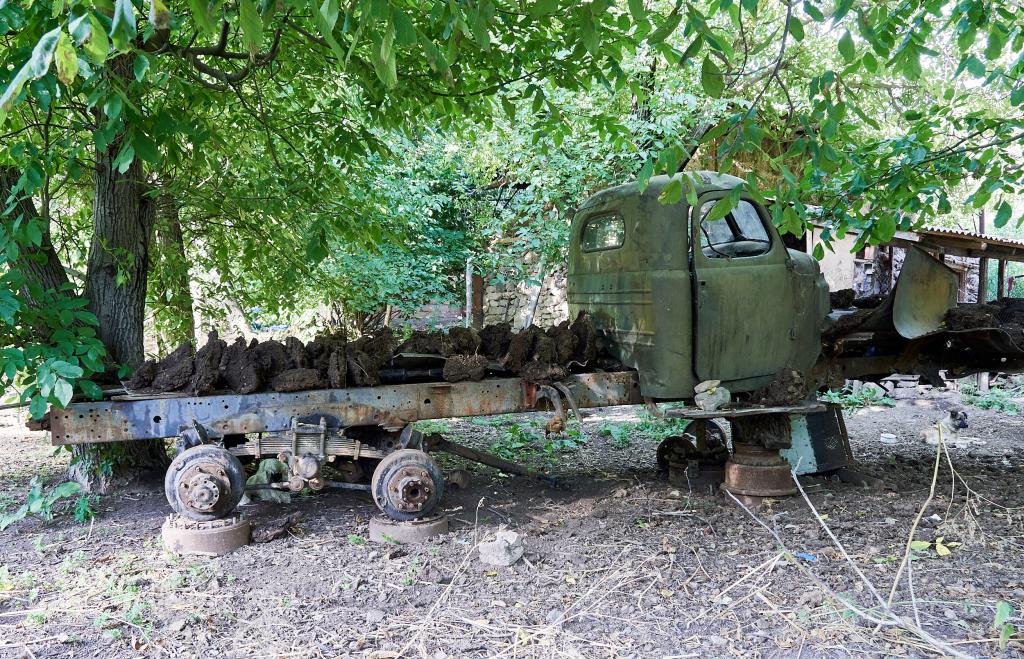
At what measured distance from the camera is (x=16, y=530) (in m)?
4.32

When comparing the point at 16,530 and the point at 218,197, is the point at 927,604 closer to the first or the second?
the point at 16,530

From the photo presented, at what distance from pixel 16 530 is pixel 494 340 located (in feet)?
10.5

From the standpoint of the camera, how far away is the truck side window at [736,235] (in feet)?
17.2

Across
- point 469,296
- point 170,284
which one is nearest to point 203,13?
point 170,284

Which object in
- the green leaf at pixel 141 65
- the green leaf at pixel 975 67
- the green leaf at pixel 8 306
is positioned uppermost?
the green leaf at pixel 975 67

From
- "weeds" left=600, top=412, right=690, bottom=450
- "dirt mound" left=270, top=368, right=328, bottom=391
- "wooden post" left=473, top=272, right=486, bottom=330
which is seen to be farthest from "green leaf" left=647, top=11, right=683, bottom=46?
"wooden post" left=473, top=272, right=486, bottom=330

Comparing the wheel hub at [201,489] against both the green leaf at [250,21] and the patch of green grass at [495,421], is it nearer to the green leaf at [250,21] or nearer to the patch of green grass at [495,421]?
the green leaf at [250,21]

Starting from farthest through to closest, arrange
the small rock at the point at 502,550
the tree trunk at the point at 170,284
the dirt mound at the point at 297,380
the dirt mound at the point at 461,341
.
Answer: the tree trunk at the point at 170,284, the dirt mound at the point at 461,341, the dirt mound at the point at 297,380, the small rock at the point at 502,550

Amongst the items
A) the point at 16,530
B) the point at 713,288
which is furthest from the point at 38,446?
the point at 713,288

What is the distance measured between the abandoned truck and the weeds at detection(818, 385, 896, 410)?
14.2 ft

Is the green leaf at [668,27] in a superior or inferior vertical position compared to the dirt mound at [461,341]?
superior

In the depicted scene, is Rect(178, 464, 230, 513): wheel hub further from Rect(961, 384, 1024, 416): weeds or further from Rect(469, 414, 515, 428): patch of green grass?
Rect(961, 384, 1024, 416): weeds

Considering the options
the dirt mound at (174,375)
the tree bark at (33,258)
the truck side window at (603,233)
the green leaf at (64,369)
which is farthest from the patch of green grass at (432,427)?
the green leaf at (64,369)

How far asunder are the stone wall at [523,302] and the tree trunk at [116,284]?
6.61 meters
